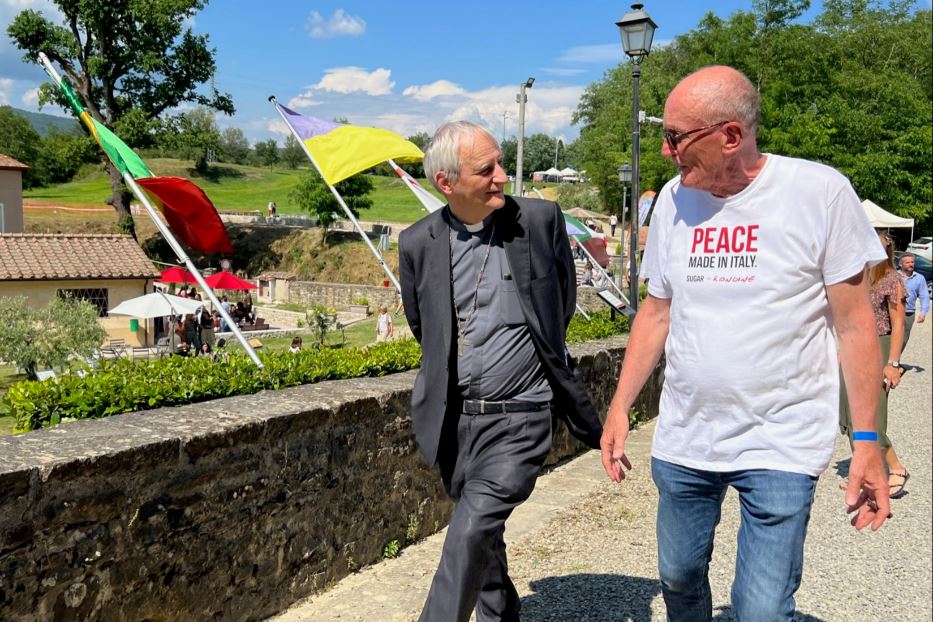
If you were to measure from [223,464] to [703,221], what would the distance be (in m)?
2.21

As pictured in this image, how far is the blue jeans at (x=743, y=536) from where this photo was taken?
246 centimetres

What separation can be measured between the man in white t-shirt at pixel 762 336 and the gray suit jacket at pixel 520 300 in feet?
2.11

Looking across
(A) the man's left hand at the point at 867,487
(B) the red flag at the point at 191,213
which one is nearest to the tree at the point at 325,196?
(B) the red flag at the point at 191,213

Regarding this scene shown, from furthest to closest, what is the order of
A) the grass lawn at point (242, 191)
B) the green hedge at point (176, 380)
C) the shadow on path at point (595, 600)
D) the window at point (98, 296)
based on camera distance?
the grass lawn at point (242, 191) → the window at point (98, 296) → the shadow on path at point (595, 600) → the green hedge at point (176, 380)

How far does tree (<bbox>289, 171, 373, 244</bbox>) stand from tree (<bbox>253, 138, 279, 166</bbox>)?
43419 mm

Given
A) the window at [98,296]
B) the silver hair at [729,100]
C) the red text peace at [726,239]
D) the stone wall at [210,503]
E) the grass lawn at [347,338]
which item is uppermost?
the silver hair at [729,100]

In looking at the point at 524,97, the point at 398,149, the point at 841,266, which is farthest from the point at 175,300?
the point at 841,266

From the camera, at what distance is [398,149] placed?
33.4 feet

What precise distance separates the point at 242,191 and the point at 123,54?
129 ft

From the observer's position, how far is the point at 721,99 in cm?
252

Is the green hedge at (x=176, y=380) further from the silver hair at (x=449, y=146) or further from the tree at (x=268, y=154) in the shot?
the tree at (x=268, y=154)

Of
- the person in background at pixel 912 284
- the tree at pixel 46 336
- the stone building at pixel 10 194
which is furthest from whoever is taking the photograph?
the stone building at pixel 10 194

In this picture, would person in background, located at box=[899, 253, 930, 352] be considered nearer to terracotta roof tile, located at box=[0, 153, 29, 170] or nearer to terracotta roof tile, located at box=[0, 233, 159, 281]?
terracotta roof tile, located at box=[0, 153, 29, 170]

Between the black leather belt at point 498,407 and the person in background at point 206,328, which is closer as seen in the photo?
the black leather belt at point 498,407
